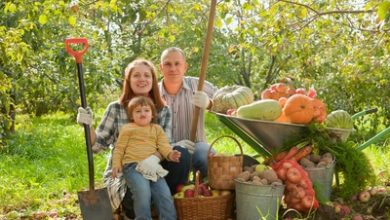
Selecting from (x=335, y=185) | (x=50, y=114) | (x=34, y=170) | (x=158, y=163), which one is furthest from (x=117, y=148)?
(x=50, y=114)

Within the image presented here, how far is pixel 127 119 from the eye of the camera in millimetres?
3846

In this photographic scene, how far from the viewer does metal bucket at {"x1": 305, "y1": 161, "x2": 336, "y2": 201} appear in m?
3.85

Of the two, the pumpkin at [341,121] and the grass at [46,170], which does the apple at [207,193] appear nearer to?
the pumpkin at [341,121]

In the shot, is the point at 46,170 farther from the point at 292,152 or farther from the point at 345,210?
the point at 345,210

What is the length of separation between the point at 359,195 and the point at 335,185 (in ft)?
0.97

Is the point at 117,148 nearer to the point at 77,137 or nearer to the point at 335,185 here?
the point at 335,185

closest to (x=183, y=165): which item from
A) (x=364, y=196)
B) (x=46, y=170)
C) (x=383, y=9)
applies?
(x=364, y=196)

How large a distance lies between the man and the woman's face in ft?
0.93

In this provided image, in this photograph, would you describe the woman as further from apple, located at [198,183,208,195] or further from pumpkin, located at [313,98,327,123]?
pumpkin, located at [313,98,327,123]

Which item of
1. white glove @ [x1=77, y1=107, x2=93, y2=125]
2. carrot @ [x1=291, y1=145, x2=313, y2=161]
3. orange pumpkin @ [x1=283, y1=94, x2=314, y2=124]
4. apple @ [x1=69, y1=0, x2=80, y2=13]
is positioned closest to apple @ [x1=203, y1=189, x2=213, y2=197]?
carrot @ [x1=291, y1=145, x2=313, y2=161]

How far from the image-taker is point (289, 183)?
3.72 metres

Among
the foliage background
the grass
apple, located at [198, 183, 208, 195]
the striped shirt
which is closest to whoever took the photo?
apple, located at [198, 183, 208, 195]

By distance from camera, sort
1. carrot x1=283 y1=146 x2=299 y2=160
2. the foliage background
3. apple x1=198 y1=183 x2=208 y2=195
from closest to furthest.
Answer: apple x1=198 y1=183 x2=208 y2=195, carrot x1=283 y1=146 x2=299 y2=160, the foliage background

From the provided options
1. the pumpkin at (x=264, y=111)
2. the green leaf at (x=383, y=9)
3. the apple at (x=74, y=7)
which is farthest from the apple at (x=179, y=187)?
the green leaf at (x=383, y=9)
